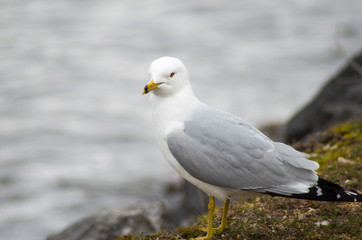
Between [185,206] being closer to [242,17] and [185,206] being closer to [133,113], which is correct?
[133,113]

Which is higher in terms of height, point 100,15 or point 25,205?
point 100,15

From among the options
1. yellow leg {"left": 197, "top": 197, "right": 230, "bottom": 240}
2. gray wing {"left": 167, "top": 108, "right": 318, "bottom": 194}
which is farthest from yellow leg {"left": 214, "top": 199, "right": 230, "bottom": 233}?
gray wing {"left": 167, "top": 108, "right": 318, "bottom": 194}

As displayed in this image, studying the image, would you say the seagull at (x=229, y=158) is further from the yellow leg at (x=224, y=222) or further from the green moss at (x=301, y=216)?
the green moss at (x=301, y=216)

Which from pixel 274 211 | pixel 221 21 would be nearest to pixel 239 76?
pixel 221 21

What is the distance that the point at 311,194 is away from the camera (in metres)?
3.97

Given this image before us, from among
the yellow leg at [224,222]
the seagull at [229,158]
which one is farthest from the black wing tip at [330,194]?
A: the yellow leg at [224,222]

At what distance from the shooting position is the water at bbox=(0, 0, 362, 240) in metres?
11.4

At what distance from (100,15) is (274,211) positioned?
1679 cm

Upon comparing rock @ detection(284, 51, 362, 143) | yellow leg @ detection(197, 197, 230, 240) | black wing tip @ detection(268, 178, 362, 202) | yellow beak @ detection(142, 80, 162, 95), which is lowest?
black wing tip @ detection(268, 178, 362, 202)

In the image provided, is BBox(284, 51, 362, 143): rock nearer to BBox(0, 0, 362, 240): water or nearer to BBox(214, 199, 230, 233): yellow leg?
BBox(0, 0, 362, 240): water

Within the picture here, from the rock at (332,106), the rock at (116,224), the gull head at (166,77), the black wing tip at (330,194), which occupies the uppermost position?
the rock at (332,106)

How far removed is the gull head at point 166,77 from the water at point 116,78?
6.05 m

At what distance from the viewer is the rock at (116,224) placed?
242 inches

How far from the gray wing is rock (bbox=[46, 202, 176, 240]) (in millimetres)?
1957
